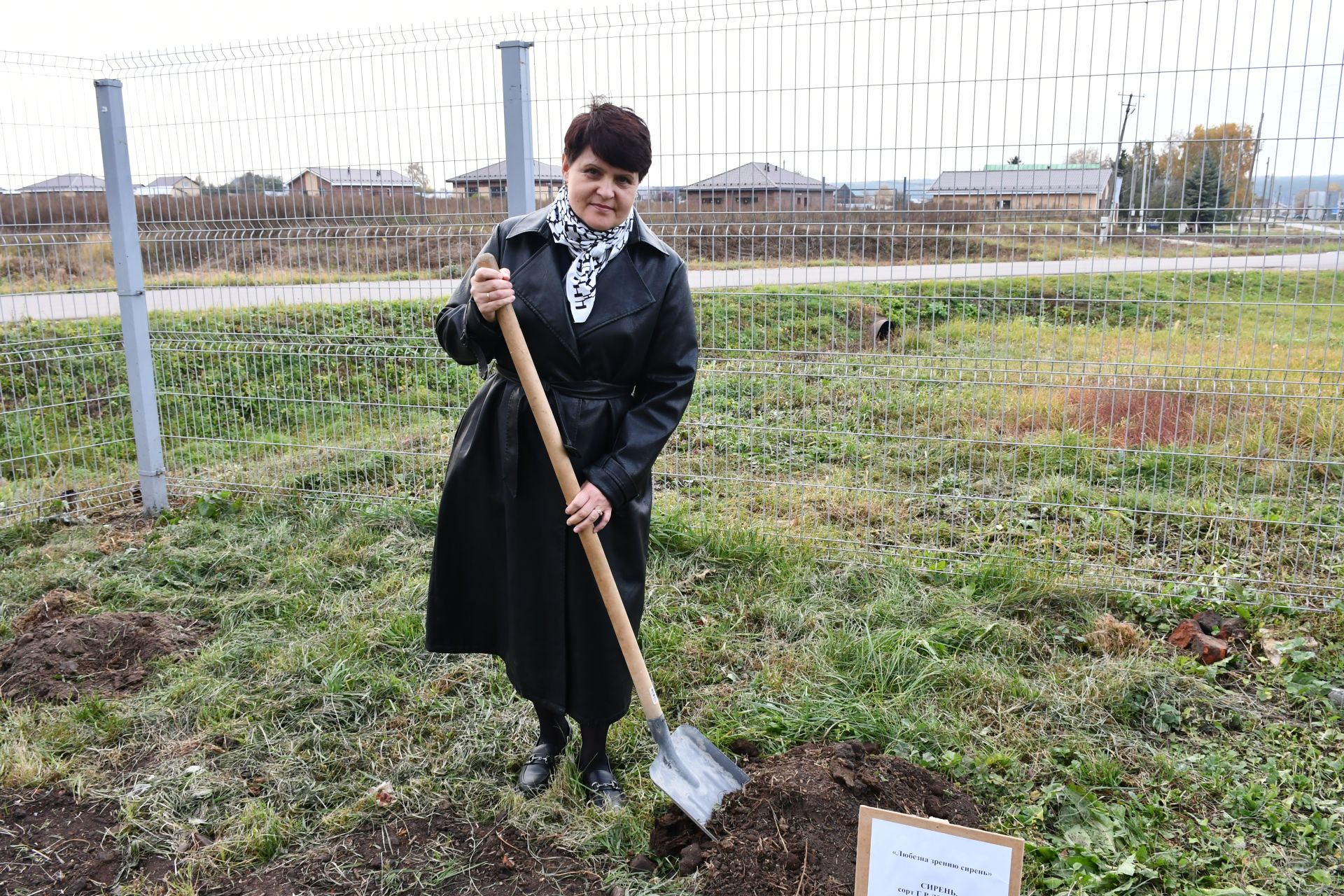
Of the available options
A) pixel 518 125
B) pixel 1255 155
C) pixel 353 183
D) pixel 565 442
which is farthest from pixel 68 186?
pixel 1255 155

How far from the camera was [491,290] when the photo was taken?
2482 millimetres

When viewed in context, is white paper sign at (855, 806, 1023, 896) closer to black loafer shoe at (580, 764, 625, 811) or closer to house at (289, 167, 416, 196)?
black loafer shoe at (580, 764, 625, 811)

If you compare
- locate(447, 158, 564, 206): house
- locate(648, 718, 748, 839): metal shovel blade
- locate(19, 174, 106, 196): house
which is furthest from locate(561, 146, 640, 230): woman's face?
locate(19, 174, 106, 196): house

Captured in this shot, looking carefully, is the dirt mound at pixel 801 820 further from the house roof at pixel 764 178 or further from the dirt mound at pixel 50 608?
the dirt mound at pixel 50 608

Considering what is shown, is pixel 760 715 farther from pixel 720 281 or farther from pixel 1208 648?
pixel 720 281

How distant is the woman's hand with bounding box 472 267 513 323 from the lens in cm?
248

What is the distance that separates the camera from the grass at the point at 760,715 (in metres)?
2.81

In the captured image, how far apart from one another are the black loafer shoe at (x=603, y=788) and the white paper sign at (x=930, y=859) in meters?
1.11

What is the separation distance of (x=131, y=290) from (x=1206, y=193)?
568 cm

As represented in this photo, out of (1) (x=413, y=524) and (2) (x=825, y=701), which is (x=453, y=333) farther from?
(1) (x=413, y=524)

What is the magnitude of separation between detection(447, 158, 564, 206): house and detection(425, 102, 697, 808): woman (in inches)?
84.9

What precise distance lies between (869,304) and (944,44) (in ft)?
3.95

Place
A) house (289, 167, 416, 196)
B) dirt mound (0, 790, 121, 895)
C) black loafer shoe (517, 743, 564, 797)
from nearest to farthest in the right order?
dirt mound (0, 790, 121, 895), black loafer shoe (517, 743, 564, 797), house (289, 167, 416, 196)

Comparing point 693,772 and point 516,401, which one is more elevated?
point 516,401
